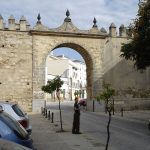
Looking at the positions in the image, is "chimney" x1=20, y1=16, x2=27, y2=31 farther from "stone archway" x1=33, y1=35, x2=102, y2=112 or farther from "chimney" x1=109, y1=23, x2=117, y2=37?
"chimney" x1=109, y1=23, x2=117, y2=37

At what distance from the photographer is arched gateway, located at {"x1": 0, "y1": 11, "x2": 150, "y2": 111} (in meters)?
35.4

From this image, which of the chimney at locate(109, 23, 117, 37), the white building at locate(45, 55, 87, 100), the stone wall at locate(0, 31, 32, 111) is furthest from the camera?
the white building at locate(45, 55, 87, 100)

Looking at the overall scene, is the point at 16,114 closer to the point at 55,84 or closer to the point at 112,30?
the point at 55,84

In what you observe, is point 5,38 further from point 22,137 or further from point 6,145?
point 6,145

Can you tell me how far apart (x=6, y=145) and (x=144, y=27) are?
19399 mm

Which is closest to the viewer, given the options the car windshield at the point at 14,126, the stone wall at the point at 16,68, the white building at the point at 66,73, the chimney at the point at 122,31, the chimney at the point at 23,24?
the car windshield at the point at 14,126

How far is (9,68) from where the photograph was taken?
35.4 m

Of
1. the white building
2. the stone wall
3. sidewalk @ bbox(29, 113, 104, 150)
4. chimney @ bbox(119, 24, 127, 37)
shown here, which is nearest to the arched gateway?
the stone wall

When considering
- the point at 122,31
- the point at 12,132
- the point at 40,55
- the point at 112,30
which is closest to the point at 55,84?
the point at 40,55

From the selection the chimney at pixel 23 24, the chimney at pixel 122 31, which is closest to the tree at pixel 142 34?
the chimney at pixel 23 24

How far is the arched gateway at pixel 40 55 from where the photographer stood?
35.4m

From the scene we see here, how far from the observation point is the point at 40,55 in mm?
36250

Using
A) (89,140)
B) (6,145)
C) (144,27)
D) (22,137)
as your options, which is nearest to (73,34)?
(144,27)

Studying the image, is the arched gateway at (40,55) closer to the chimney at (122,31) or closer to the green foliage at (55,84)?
the chimney at (122,31)
